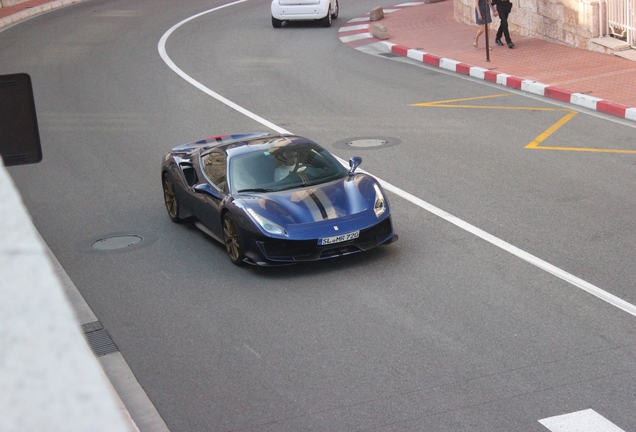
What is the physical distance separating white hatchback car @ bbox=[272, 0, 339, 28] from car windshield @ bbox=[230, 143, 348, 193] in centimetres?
1735

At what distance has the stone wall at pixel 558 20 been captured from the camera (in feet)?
65.8

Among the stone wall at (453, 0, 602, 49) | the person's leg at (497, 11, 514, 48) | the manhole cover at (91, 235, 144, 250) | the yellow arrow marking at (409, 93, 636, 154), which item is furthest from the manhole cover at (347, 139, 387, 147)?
the person's leg at (497, 11, 514, 48)

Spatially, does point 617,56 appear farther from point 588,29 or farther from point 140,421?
point 140,421

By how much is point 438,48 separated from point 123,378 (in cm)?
1706

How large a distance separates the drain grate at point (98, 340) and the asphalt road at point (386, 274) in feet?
0.31

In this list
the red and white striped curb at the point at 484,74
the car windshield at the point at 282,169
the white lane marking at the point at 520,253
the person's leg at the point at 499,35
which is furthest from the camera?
the person's leg at the point at 499,35

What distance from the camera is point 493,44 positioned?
22.2 meters

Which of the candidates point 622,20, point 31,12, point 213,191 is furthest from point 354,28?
point 213,191

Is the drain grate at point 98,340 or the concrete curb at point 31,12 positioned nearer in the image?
the drain grate at point 98,340

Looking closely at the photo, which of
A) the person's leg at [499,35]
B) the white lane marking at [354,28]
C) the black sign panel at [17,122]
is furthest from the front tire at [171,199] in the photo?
the white lane marking at [354,28]

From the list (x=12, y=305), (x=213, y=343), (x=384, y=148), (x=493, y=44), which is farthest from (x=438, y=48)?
(x=12, y=305)

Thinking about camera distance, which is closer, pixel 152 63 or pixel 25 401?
pixel 25 401

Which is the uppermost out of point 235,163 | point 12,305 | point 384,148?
point 12,305

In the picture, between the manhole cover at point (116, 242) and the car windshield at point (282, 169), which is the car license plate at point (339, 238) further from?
the manhole cover at point (116, 242)
